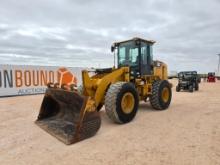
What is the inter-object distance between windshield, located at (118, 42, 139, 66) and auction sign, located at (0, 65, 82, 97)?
8.14 metres

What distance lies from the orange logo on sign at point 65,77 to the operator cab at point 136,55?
8.80 metres

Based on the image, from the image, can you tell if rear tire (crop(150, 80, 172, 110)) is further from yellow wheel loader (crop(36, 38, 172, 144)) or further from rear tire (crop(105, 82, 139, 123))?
rear tire (crop(105, 82, 139, 123))

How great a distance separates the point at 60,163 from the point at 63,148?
2.11 ft

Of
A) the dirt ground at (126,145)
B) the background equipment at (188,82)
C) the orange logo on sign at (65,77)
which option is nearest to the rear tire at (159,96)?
the dirt ground at (126,145)

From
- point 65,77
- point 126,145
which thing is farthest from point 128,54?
point 65,77

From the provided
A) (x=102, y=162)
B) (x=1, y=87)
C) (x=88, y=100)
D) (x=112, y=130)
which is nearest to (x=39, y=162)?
(x=102, y=162)

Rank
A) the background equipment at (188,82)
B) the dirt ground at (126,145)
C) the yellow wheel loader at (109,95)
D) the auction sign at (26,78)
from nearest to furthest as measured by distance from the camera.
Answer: the dirt ground at (126,145), the yellow wheel loader at (109,95), the auction sign at (26,78), the background equipment at (188,82)

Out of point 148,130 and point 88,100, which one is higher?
Result: point 88,100

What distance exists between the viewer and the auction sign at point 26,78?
13078 millimetres

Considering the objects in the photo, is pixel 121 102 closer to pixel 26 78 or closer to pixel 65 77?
pixel 26 78

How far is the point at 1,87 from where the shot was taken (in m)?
12.9

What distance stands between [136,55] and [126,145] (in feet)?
12.9

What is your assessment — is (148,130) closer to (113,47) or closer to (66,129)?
(66,129)

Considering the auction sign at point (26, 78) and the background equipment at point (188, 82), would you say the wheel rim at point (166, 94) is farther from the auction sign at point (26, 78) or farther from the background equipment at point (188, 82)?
the auction sign at point (26, 78)
